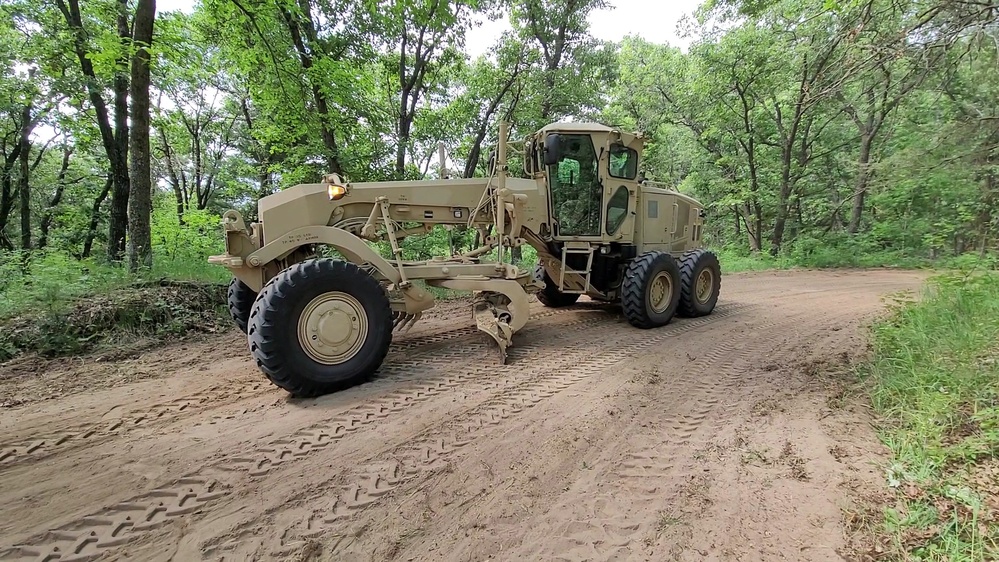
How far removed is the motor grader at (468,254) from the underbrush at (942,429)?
8.86ft

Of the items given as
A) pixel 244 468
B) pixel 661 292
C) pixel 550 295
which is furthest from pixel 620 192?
pixel 244 468

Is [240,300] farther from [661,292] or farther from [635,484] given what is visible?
[661,292]

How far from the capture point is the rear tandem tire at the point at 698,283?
21.4 ft

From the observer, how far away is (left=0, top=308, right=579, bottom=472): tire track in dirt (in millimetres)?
2627

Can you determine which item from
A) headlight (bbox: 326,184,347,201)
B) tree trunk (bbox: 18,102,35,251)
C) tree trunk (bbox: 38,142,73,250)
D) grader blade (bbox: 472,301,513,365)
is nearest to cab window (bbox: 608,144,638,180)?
grader blade (bbox: 472,301,513,365)

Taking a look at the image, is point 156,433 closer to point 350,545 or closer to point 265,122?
point 350,545

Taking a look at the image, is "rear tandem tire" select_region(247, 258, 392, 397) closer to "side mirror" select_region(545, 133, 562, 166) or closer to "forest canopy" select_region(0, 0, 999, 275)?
"side mirror" select_region(545, 133, 562, 166)

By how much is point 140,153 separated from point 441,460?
674 centimetres

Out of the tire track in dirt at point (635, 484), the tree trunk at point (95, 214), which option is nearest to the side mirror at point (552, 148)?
the tire track in dirt at point (635, 484)

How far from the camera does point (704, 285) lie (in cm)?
698

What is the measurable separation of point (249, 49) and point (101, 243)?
34.4 feet

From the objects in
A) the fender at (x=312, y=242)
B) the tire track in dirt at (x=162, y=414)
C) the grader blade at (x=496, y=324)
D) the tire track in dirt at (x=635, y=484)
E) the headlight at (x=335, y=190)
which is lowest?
the tire track in dirt at (x=635, y=484)

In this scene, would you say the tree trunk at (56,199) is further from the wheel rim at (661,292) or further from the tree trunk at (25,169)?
the wheel rim at (661,292)

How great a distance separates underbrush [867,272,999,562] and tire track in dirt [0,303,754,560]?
216 cm
